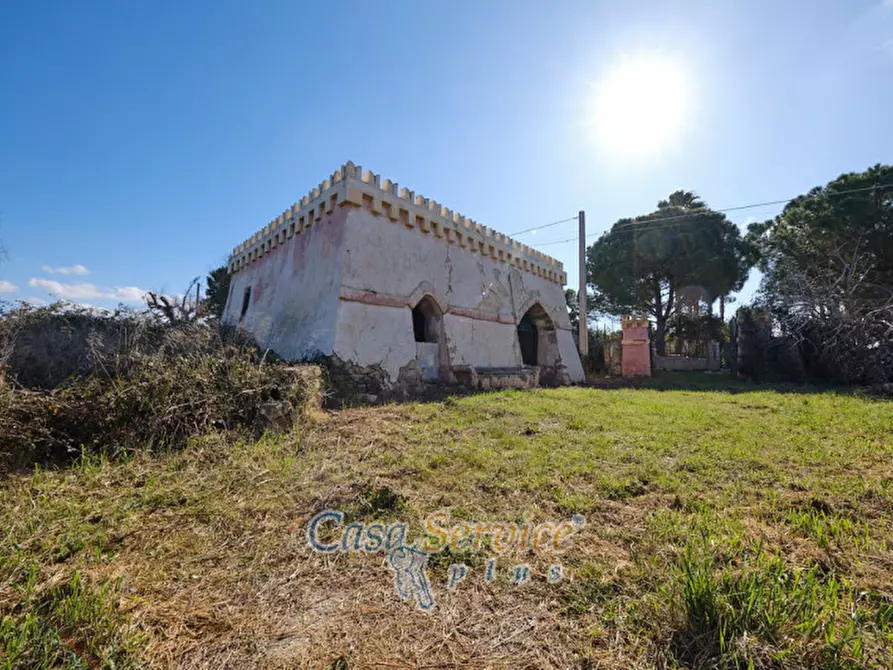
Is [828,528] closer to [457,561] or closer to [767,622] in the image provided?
[767,622]

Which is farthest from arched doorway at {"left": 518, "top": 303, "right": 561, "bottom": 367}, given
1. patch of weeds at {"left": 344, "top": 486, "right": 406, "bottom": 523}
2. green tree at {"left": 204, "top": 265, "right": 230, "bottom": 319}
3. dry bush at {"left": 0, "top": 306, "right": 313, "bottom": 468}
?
green tree at {"left": 204, "top": 265, "right": 230, "bottom": 319}

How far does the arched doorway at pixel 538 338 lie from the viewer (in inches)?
542

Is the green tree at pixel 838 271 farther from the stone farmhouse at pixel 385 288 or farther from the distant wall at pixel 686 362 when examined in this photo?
the stone farmhouse at pixel 385 288

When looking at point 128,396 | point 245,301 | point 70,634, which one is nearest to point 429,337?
point 245,301

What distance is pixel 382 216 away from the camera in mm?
8945

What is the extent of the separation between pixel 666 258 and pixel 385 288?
18.0m

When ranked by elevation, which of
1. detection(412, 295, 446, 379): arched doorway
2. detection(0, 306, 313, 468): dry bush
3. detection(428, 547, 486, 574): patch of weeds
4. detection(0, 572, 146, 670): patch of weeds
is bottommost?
detection(428, 547, 486, 574): patch of weeds

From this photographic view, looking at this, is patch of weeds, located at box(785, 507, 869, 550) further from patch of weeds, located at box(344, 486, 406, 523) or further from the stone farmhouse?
the stone farmhouse

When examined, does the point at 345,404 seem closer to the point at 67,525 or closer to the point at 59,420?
the point at 59,420

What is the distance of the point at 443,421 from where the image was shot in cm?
567

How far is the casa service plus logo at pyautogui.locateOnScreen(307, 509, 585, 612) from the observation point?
2027 mm

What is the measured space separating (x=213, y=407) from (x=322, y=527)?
2573 millimetres

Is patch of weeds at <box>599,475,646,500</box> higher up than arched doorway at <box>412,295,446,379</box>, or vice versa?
arched doorway at <box>412,295,446,379</box>

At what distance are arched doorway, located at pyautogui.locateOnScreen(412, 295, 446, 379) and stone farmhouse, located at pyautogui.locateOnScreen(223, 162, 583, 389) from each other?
3 cm
